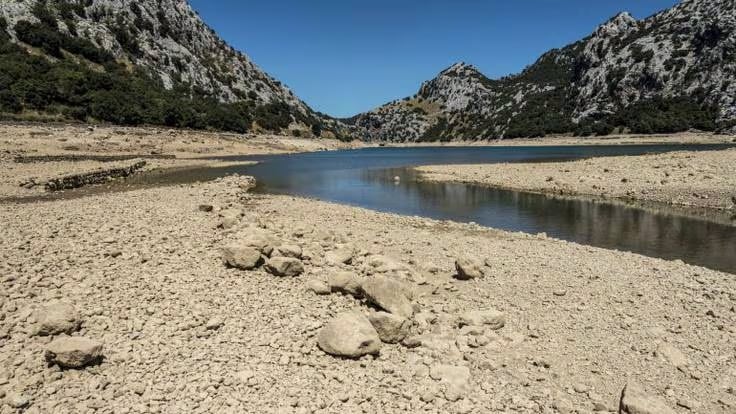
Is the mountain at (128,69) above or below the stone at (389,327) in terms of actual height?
above

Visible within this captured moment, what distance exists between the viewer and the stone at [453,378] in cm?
764

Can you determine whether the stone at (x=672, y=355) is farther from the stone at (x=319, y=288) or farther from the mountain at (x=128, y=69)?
the mountain at (x=128, y=69)

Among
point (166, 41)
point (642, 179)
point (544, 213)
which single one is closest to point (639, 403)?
point (544, 213)

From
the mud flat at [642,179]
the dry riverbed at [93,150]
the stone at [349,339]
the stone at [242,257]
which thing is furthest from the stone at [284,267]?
the mud flat at [642,179]

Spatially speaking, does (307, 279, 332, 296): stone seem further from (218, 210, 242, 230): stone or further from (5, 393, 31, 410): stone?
(218, 210, 242, 230): stone

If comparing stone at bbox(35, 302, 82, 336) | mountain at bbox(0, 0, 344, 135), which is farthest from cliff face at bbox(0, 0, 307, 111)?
stone at bbox(35, 302, 82, 336)

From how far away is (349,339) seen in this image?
855cm

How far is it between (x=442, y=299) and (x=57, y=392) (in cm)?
847

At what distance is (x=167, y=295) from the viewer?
10.2 metres

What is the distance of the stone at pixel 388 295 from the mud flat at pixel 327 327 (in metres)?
0.05

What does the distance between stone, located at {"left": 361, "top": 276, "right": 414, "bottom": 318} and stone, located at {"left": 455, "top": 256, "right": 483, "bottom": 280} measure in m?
3.25

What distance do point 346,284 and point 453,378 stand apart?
12.5ft

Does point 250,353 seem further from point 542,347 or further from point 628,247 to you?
point 628,247

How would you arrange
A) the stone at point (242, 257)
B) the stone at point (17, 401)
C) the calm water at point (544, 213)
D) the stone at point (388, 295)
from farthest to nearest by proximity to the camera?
the calm water at point (544, 213)
the stone at point (242, 257)
the stone at point (388, 295)
the stone at point (17, 401)
